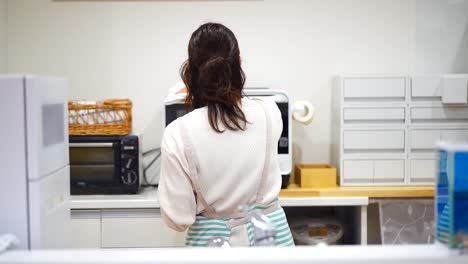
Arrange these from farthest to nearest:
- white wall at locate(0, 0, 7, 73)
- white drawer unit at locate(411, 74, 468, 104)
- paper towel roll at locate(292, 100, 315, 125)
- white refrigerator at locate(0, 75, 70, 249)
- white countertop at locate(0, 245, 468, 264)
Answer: white wall at locate(0, 0, 7, 73) < paper towel roll at locate(292, 100, 315, 125) < white drawer unit at locate(411, 74, 468, 104) < white refrigerator at locate(0, 75, 70, 249) < white countertop at locate(0, 245, 468, 264)

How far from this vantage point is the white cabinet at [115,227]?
2553 mm

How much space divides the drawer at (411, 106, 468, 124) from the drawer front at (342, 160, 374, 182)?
0.31 metres

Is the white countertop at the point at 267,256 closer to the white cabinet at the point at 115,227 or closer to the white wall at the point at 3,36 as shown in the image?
the white cabinet at the point at 115,227

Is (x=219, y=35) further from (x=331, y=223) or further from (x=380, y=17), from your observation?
(x=380, y=17)

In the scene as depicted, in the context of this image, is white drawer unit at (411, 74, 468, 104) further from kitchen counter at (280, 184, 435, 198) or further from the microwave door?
the microwave door

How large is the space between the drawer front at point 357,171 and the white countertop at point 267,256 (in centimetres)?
158

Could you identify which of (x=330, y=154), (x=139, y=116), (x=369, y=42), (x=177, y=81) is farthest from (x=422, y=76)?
(x=139, y=116)

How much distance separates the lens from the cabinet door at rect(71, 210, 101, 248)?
2551mm

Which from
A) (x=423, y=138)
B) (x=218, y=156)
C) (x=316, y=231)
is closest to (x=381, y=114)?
(x=423, y=138)

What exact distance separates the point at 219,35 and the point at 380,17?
5.27 feet

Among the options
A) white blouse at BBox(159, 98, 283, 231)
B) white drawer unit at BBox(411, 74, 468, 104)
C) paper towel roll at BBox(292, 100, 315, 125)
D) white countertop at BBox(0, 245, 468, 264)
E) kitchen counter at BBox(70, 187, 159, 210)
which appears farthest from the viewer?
paper towel roll at BBox(292, 100, 315, 125)

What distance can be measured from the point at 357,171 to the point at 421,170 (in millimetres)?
302

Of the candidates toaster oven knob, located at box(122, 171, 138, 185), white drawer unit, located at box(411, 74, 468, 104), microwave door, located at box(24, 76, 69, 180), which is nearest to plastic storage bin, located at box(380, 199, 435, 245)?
white drawer unit, located at box(411, 74, 468, 104)

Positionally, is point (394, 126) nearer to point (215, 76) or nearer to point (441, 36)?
point (441, 36)
